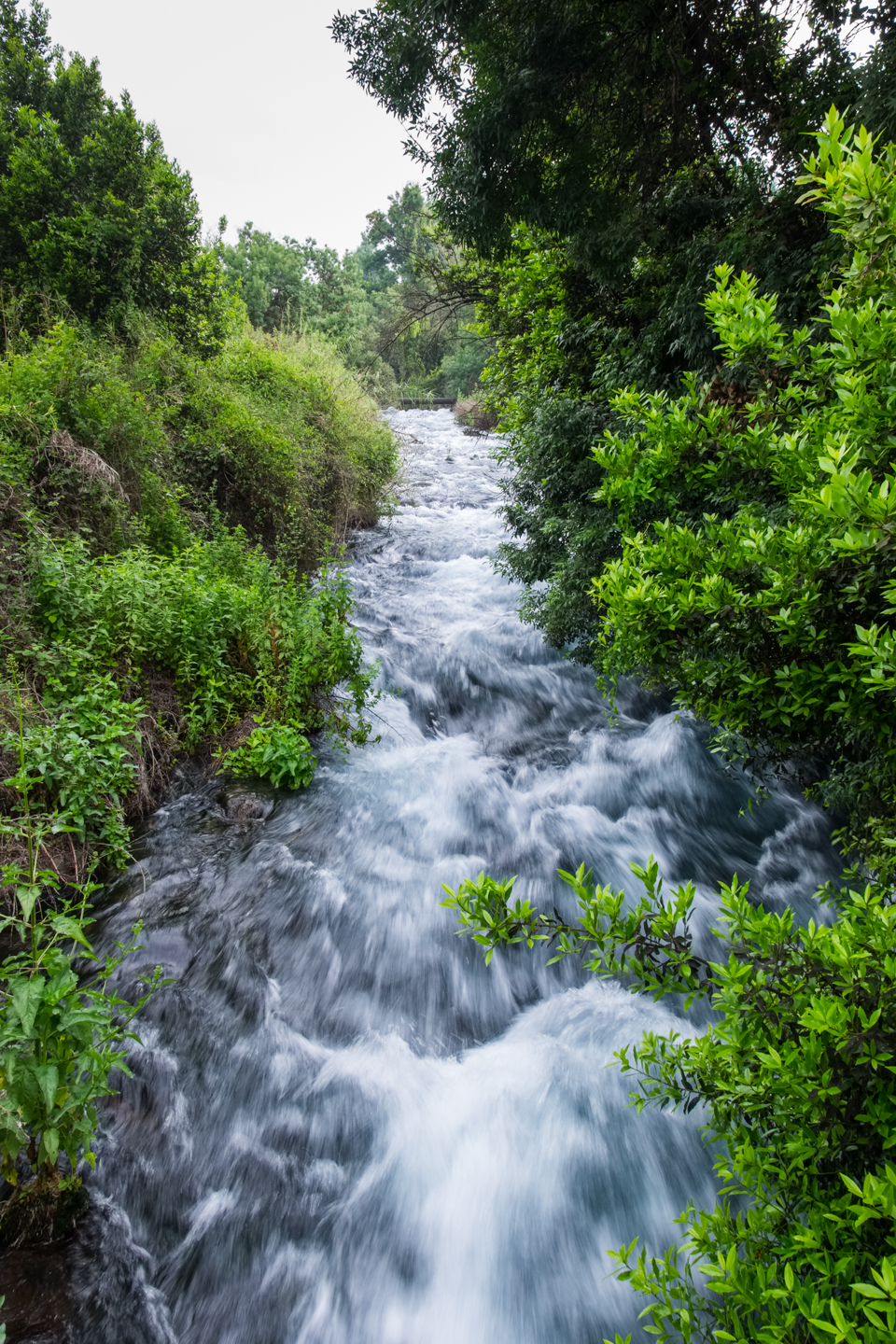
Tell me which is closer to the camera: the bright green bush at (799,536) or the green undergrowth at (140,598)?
the bright green bush at (799,536)

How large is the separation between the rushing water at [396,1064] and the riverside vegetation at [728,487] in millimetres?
452

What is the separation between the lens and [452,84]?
21.5 feet

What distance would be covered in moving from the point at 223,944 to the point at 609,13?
9.08 meters

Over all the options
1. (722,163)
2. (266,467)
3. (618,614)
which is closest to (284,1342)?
(618,614)

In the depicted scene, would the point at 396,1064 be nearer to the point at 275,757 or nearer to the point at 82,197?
the point at 275,757

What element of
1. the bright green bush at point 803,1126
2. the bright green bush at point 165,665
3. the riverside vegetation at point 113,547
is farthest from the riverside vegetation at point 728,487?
the bright green bush at point 165,665

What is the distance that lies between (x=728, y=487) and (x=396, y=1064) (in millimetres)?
3881

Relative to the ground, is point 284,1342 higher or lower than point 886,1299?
lower

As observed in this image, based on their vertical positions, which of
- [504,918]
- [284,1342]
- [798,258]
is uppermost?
[798,258]

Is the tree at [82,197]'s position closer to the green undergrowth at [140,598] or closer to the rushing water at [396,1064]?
the green undergrowth at [140,598]

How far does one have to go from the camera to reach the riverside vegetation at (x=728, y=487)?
128 centimetres

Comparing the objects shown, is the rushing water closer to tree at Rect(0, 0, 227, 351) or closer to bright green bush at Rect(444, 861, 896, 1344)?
bright green bush at Rect(444, 861, 896, 1344)

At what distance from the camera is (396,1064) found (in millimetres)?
3420

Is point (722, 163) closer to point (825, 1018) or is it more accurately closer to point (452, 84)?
point (452, 84)
